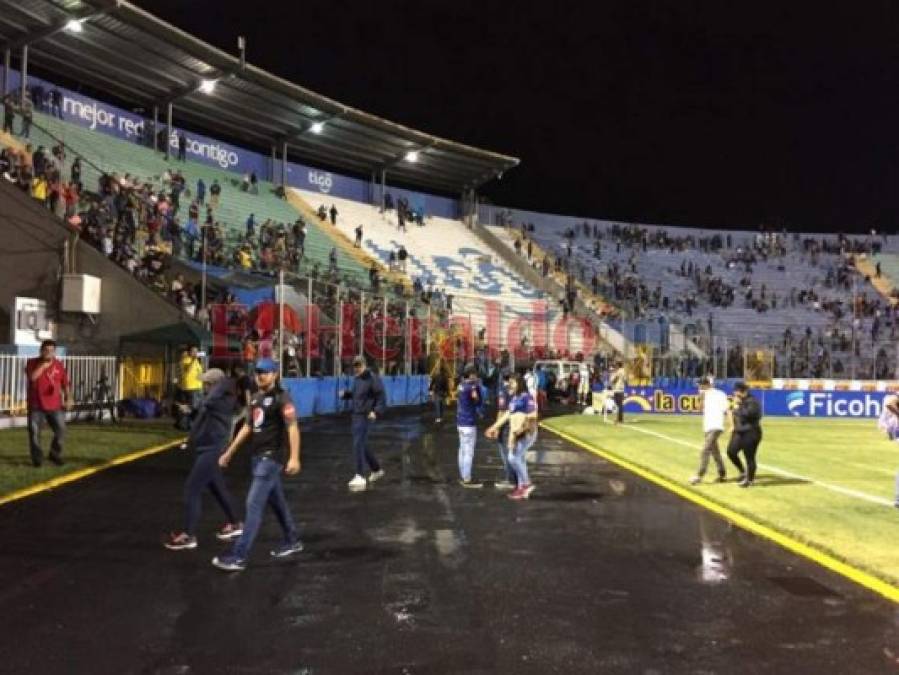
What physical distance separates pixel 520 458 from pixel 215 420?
4.83 m

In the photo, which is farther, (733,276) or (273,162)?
(733,276)

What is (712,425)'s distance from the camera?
540 inches

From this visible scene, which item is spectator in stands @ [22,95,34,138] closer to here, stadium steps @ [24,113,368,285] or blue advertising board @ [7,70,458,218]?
stadium steps @ [24,113,368,285]

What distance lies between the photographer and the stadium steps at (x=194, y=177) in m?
34.1

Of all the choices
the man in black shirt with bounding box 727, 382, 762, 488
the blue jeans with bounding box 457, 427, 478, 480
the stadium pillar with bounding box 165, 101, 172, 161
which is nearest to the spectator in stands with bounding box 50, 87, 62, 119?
the stadium pillar with bounding box 165, 101, 172, 161

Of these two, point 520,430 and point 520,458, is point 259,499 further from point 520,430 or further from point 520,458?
point 520,458

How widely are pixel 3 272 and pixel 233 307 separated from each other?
5798mm

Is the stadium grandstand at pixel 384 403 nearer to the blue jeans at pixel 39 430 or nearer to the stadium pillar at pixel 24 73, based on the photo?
the blue jeans at pixel 39 430

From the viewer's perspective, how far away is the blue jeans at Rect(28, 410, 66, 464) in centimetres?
1316

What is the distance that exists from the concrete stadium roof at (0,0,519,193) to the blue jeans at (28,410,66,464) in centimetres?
2377

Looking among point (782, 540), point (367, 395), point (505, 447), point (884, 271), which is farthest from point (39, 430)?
point (884, 271)

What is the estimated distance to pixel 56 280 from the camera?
2320cm

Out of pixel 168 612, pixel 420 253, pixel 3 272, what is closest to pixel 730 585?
pixel 168 612

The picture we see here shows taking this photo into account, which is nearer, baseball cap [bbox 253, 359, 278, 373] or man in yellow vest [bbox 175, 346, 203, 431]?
baseball cap [bbox 253, 359, 278, 373]
